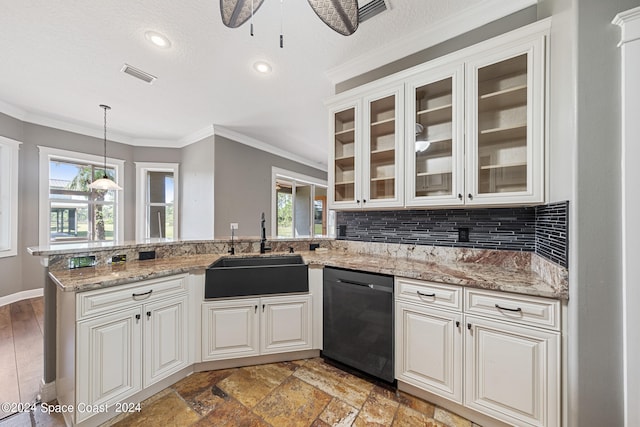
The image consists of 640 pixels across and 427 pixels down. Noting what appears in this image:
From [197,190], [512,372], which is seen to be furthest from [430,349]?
[197,190]

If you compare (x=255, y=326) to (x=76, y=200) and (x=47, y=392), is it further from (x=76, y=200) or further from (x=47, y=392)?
(x=76, y=200)

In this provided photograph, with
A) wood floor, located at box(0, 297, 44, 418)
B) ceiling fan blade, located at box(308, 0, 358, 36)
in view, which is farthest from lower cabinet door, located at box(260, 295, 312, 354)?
ceiling fan blade, located at box(308, 0, 358, 36)

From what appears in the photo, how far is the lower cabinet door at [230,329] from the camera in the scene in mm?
1910

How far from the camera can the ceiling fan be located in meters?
1.12

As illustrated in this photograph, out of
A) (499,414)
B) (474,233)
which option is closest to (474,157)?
(474,233)

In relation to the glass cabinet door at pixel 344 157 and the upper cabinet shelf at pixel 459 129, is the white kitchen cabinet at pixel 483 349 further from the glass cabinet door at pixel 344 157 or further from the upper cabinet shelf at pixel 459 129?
the glass cabinet door at pixel 344 157

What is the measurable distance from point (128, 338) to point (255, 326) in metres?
0.83

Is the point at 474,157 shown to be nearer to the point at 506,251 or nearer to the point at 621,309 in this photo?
the point at 506,251

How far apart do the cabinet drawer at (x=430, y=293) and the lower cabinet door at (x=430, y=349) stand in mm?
45

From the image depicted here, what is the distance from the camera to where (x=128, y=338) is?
4.94 ft

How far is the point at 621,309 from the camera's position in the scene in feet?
3.50

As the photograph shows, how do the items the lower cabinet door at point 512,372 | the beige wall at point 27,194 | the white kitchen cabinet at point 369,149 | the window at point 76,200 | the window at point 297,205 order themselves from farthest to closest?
the window at point 297,205, the window at point 76,200, the beige wall at point 27,194, the white kitchen cabinet at point 369,149, the lower cabinet door at point 512,372

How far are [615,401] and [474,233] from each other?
110 cm

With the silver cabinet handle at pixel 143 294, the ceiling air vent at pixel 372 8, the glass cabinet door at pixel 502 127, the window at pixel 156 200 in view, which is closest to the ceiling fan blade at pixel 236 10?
the ceiling air vent at pixel 372 8
